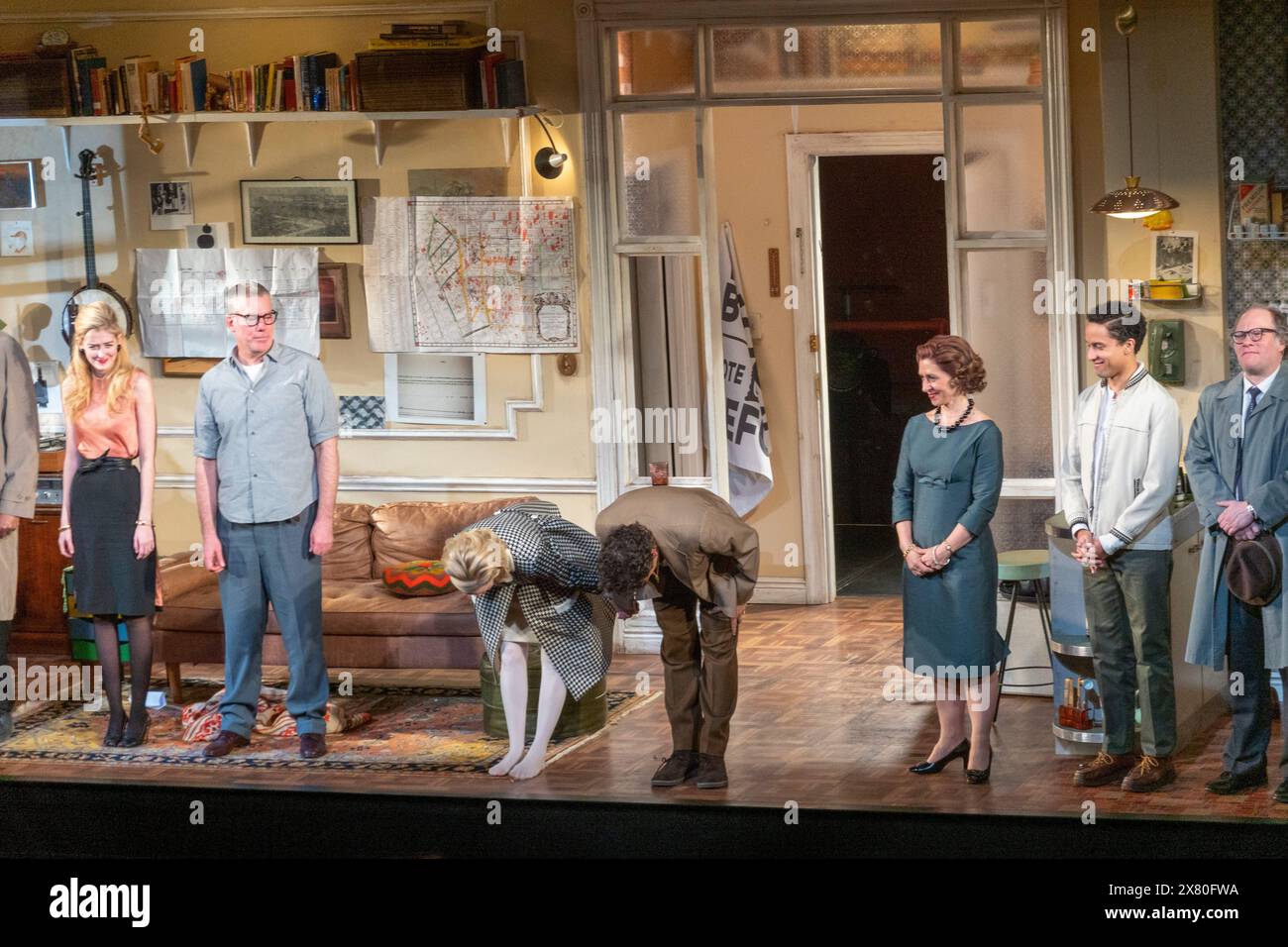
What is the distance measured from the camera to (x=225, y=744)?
757cm

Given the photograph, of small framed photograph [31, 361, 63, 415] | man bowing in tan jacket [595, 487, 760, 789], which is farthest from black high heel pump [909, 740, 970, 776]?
small framed photograph [31, 361, 63, 415]

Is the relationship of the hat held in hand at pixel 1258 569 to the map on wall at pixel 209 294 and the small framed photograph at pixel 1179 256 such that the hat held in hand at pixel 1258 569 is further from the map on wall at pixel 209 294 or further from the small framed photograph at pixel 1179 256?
the map on wall at pixel 209 294

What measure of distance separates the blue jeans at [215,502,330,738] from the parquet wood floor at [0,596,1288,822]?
0.38 meters

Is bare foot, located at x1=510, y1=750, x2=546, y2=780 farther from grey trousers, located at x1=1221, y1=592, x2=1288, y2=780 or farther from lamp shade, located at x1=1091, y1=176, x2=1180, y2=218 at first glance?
lamp shade, located at x1=1091, y1=176, x2=1180, y2=218

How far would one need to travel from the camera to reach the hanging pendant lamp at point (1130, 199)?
7699mm

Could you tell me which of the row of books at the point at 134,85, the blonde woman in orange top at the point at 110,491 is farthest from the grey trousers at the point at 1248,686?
→ the row of books at the point at 134,85

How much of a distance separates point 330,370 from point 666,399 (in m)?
1.57

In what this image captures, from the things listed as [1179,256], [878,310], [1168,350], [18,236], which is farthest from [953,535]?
[878,310]

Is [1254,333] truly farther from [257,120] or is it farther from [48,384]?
[48,384]

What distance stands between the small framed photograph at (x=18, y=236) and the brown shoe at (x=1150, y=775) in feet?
18.8

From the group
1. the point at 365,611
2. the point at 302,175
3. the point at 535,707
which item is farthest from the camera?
the point at 302,175

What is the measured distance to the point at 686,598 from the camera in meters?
6.72

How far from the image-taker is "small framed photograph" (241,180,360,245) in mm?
9195

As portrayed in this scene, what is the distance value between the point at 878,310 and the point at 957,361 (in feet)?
17.5
